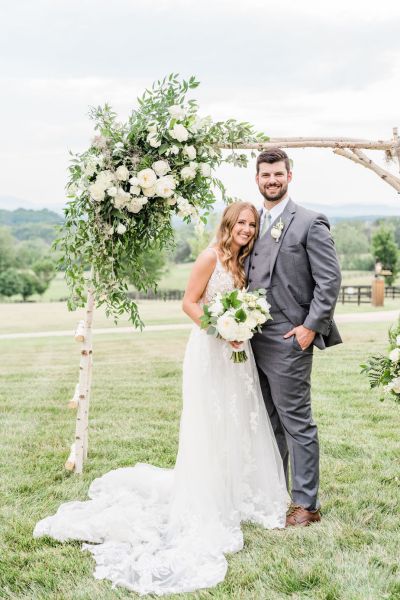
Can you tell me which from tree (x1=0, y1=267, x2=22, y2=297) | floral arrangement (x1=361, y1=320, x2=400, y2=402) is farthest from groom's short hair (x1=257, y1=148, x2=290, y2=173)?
tree (x1=0, y1=267, x2=22, y2=297)

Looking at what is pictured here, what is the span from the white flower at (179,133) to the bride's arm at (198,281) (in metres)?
0.98

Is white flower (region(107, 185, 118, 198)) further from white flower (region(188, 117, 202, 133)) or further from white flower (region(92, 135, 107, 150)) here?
white flower (region(188, 117, 202, 133))

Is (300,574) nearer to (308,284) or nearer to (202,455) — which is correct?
(202,455)

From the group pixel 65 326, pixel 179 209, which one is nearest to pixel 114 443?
pixel 179 209

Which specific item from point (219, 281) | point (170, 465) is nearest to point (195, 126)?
point (219, 281)

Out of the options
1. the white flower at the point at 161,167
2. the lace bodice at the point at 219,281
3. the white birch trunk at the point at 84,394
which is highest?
the white flower at the point at 161,167

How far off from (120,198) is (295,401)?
2.00m

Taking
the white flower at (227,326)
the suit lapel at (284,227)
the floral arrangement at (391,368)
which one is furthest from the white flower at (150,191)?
the floral arrangement at (391,368)

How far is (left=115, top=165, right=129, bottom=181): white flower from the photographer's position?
4922 millimetres

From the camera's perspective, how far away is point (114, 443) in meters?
6.60

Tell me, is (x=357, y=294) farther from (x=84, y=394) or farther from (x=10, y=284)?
(x=10, y=284)

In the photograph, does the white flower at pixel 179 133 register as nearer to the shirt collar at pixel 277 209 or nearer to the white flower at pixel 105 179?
the white flower at pixel 105 179

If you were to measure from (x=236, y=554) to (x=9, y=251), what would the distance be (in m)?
85.8

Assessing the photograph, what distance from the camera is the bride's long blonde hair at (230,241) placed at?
4.54 meters
